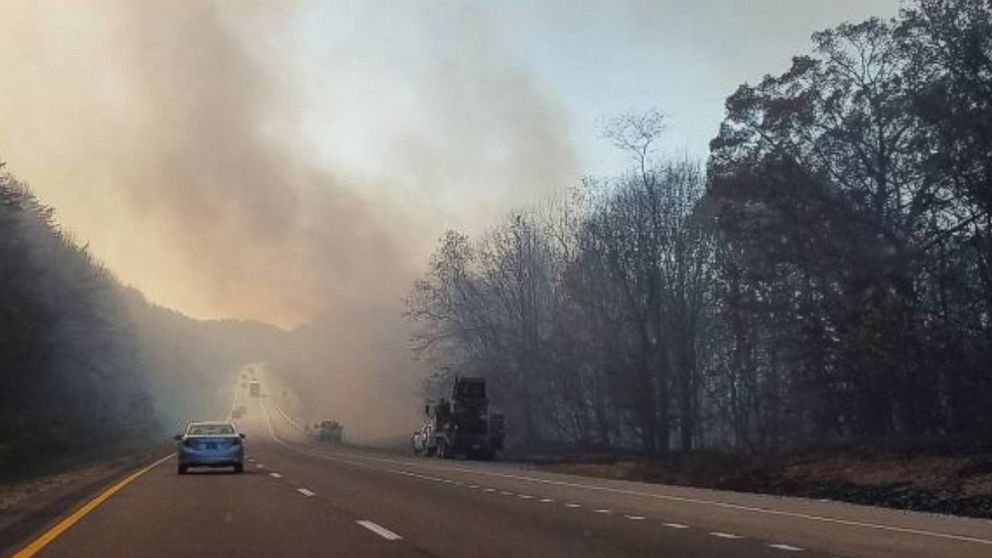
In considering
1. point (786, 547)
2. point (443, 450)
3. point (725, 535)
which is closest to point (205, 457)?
point (725, 535)

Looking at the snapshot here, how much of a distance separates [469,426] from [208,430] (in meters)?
24.1

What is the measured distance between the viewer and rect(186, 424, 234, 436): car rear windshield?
Result: 37.4m

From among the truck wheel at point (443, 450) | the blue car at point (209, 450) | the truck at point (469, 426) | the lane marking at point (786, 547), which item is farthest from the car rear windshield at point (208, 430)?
the lane marking at point (786, 547)

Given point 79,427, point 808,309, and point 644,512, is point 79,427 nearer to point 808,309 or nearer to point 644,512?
point 808,309

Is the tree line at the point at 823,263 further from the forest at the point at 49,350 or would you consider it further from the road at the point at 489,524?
the forest at the point at 49,350

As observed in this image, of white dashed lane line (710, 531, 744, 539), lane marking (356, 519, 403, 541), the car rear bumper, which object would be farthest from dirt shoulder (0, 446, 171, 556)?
white dashed lane line (710, 531, 744, 539)

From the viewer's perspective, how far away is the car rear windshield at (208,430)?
3744 cm

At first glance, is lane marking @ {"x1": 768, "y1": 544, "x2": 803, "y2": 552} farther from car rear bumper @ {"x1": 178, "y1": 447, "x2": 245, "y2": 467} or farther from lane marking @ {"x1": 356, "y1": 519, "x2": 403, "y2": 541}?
car rear bumper @ {"x1": 178, "y1": 447, "x2": 245, "y2": 467}

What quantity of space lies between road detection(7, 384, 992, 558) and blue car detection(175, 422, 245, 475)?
6.59 m

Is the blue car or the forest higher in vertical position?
the forest

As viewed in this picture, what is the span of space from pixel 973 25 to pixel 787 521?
27.4m

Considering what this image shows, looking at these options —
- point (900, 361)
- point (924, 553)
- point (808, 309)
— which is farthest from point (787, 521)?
point (808, 309)

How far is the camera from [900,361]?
1662 inches

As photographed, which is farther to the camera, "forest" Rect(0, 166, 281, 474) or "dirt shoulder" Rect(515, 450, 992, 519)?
"forest" Rect(0, 166, 281, 474)
